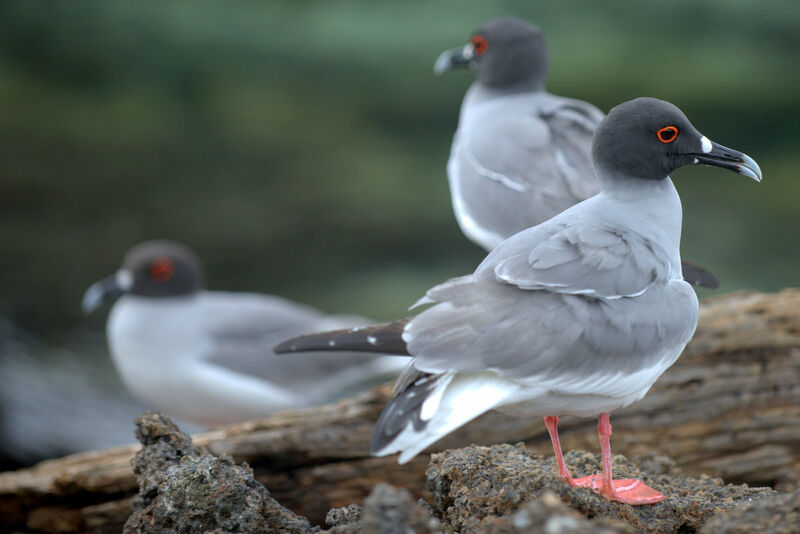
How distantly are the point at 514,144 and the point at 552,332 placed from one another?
2157mm

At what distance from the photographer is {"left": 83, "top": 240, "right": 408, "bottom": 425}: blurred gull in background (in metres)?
5.88

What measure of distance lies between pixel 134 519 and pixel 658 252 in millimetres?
1695

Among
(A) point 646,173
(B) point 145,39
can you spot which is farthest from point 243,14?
(A) point 646,173

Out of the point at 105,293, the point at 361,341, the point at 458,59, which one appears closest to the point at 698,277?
the point at 361,341

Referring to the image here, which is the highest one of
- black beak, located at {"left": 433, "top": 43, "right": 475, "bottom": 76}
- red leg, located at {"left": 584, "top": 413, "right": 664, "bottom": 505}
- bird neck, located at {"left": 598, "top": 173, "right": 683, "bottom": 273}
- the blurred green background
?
the blurred green background

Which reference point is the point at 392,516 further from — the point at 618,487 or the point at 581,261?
the point at 618,487

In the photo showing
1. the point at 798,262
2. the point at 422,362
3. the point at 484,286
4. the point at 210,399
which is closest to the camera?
the point at 422,362

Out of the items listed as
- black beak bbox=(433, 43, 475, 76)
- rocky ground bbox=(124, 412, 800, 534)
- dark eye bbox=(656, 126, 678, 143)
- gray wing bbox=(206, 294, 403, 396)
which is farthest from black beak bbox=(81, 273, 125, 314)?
dark eye bbox=(656, 126, 678, 143)

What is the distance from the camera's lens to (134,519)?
9.21 feet

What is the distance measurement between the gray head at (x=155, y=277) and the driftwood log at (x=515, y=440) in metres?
2.31

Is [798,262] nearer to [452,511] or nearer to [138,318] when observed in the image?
[138,318]

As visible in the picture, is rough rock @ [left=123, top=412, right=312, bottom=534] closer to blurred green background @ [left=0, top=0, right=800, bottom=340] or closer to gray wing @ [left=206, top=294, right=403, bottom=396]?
gray wing @ [left=206, top=294, right=403, bottom=396]

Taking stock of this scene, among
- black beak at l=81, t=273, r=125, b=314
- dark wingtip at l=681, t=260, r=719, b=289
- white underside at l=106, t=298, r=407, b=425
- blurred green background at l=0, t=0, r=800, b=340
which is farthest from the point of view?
blurred green background at l=0, t=0, r=800, b=340

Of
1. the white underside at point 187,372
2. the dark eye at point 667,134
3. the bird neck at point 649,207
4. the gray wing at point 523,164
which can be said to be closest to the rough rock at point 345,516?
the bird neck at point 649,207
